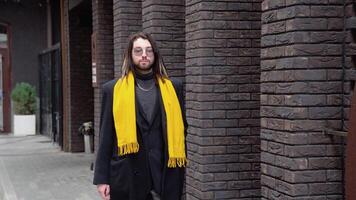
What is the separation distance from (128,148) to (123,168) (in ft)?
0.56

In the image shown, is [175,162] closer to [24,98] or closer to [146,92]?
[146,92]

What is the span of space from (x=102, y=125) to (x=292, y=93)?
1.21 meters

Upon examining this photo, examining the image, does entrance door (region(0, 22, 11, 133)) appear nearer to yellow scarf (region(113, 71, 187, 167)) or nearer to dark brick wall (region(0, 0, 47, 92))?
dark brick wall (region(0, 0, 47, 92))

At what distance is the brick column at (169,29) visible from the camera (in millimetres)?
6500

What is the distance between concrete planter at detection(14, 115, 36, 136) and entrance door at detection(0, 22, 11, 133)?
0.95 meters

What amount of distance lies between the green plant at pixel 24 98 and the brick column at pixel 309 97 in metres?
14.1

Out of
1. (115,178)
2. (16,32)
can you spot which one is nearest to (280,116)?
(115,178)

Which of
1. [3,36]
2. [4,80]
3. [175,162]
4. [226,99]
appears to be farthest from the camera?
[4,80]

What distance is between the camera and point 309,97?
369 cm

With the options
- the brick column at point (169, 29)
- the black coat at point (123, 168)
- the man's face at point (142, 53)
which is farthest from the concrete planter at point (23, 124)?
the man's face at point (142, 53)

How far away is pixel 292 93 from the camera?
3705mm

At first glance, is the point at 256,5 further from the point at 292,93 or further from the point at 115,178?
the point at 115,178

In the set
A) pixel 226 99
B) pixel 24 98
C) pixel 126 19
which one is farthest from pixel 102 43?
pixel 24 98

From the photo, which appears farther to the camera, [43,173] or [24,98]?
[24,98]
